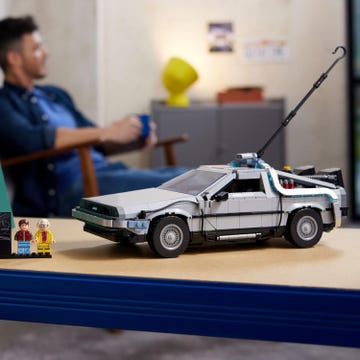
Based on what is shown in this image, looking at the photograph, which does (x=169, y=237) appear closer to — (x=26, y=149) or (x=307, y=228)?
(x=307, y=228)

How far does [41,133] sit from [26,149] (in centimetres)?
11

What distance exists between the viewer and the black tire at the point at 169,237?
1179 mm

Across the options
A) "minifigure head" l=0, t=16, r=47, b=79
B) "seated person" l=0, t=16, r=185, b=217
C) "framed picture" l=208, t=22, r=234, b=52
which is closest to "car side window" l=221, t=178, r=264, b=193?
"seated person" l=0, t=16, r=185, b=217

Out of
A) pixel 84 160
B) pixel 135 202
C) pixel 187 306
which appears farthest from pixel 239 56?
pixel 187 306

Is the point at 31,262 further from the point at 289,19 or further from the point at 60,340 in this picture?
the point at 289,19

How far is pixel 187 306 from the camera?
1.01m

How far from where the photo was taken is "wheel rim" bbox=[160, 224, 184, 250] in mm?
1190

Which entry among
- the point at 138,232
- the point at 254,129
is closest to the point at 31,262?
the point at 138,232

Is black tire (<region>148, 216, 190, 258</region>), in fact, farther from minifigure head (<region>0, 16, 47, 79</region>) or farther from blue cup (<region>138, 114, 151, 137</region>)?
minifigure head (<region>0, 16, 47, 79</region>)

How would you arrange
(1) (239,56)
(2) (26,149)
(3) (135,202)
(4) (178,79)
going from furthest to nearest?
(1) (239,56) → (4) (178,79) → (2) (26,149) → (3) (135,202)

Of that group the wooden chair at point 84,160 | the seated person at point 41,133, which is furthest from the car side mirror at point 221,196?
the wooden chair at point 84,160

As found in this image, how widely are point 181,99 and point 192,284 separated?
3731 mm

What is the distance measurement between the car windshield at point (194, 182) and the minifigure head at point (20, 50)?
1.89 metres

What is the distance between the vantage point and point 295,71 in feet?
15.9
